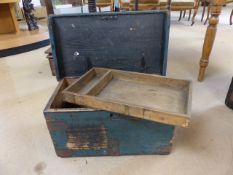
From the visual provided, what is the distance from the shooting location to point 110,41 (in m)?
0.96

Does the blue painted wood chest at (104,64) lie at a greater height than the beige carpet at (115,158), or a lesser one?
greater

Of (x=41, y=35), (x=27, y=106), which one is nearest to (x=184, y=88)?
(x=27, y=106)

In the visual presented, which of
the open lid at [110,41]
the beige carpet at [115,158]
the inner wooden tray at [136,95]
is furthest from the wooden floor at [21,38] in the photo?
the inner wooden tray at [136,95]

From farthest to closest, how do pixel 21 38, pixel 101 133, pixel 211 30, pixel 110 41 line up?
pixel 21 38
pixel 211 30
pixel 110 41
pixel 101 133

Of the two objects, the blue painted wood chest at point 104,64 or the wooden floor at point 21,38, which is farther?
the wooden floor at point 21,38

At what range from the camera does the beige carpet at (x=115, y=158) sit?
75cm

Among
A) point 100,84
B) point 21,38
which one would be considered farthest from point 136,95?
point 21,38

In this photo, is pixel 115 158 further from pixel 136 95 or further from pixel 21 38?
pixel 21 38

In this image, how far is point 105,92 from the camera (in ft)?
2.75

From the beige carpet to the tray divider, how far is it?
0.27 m

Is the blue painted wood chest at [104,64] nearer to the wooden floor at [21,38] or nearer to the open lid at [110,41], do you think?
the open lid at [110,41]

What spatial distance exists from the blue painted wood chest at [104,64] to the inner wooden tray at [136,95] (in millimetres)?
53

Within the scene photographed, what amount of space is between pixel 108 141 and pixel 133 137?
98 mm

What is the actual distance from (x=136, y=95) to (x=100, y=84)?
0.16 m
